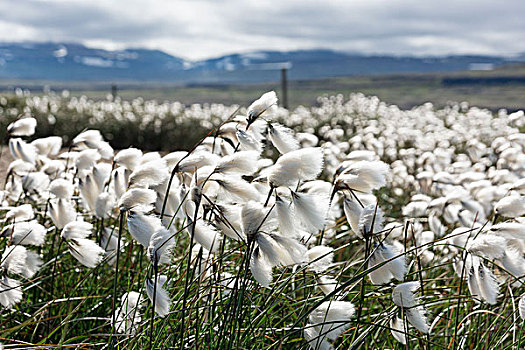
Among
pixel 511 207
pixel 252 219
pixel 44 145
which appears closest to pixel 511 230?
pixel 511 207

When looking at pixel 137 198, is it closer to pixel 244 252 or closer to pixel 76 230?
pixel 76 230

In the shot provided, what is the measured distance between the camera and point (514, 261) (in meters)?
1.83

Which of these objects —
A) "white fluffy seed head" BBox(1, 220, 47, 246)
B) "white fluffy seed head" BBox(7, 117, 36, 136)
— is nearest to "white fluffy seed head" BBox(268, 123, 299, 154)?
"white fluffy seed head" BBox(1, 220, 47, 246)

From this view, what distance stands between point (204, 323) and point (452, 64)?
203565 mm

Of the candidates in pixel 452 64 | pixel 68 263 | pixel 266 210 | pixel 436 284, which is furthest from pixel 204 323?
pixel 452 64

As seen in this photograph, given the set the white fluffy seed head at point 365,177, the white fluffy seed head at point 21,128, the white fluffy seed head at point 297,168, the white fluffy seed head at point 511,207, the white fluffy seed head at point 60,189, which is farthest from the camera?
the white fluffy seed head at point 21,128

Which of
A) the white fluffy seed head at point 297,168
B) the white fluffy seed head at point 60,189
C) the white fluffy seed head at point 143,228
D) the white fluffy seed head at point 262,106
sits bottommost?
the white fluffy seed head at point 60,189

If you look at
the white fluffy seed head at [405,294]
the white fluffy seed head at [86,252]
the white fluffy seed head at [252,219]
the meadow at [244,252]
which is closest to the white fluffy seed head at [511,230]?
the meadow at [244,252]

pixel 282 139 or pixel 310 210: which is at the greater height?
pixel 282 139

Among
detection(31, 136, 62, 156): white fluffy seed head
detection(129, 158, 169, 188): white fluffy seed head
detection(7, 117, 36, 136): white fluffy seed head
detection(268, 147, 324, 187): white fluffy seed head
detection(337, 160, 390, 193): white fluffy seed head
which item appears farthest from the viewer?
detection(31, 136, 62, 156): white fluffy seed head

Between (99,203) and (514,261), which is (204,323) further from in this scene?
(514,261)

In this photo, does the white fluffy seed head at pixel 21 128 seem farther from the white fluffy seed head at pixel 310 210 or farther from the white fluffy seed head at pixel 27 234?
the white fluffy seed head at pixel 310 210

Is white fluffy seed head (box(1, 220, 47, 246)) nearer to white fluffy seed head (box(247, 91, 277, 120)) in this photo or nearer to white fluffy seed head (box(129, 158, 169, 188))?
white fluffy seed head (box(129, 158, 169, 188))

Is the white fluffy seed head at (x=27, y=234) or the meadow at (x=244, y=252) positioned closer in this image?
the meadow at (x=244, y=252)
